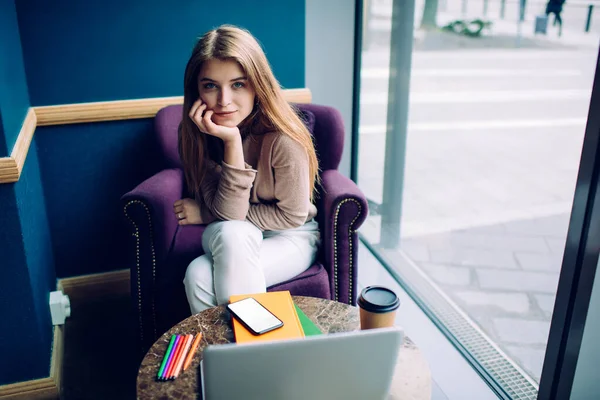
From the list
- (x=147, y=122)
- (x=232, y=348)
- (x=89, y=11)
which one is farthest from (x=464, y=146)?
(x=232, y=348)

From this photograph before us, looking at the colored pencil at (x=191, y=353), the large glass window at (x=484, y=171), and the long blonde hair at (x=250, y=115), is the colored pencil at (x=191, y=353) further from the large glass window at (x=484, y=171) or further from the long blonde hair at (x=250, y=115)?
the large glass window at (x=484, y=171)

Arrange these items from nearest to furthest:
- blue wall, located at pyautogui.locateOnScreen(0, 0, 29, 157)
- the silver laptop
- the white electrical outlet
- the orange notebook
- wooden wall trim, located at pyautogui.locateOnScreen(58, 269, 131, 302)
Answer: the silver laptop
the orange notebook
blue wall, located at pyautogui.locateOnScreen(0, 0, 29, 157)
the white electrical outlet
wooden wall trim, located at pyautogui.locateOnScreen(58, 269, 131, 302)

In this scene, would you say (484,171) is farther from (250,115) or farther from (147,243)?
(147,243)

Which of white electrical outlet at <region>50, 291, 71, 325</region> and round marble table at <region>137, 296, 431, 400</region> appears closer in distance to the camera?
round marble table at <region>137, 296, 431, 400</region>

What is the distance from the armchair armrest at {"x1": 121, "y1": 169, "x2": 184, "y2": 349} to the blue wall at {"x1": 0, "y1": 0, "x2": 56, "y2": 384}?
31 centimetres

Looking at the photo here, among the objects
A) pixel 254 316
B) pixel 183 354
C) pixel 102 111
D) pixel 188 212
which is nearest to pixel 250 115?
pixel 188 212

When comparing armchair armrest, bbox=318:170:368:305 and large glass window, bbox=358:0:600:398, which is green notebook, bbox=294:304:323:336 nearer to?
armchair armrest, bbox=318:170:368:305

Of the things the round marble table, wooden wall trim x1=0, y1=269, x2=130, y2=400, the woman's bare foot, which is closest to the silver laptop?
the round marble table

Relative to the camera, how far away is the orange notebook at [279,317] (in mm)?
1153

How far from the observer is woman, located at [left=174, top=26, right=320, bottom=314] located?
4.84 feet

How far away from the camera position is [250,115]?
64.1 inches

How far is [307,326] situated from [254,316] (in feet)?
0.40

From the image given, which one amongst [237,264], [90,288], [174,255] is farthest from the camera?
[90,288]

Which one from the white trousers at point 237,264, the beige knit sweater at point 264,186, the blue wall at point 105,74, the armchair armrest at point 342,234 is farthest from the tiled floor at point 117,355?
the beige knit sweater at point 264,186
